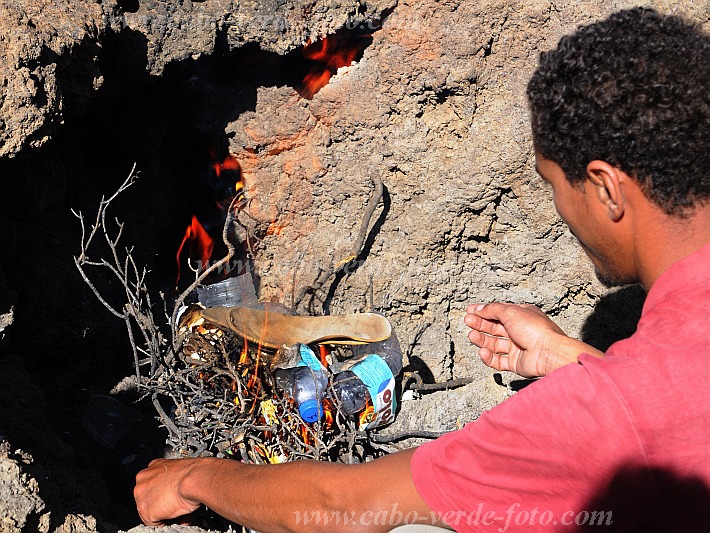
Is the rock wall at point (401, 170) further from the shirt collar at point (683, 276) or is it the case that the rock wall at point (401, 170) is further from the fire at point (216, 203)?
the shirt collar at point (683, 276)

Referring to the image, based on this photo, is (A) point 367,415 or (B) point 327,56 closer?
(A) point 367,415

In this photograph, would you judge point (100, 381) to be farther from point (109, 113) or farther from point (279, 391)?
point (109, 113)

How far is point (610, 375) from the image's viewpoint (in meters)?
1.21

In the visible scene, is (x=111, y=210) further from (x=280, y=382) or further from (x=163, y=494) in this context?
(x=163, y=494)

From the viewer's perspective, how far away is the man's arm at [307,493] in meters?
1.48

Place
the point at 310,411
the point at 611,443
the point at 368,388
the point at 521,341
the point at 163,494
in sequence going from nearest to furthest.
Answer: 1. the point at 611,443
2. the point at 163,494
3. the point at 521,341
4. the point at 310,411
5. the point at 368,388

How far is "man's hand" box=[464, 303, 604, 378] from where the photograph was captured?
213 centimetres

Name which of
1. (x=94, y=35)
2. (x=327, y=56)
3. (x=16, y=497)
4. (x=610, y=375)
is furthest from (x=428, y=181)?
(x=16, y=497)

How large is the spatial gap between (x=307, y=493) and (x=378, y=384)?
130cm

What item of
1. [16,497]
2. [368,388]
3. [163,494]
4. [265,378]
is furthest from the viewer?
[265,378]

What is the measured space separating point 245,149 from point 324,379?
4.27 ft

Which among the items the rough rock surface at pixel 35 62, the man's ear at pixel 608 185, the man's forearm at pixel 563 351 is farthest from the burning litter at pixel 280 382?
the man's ear at pixel 608 185

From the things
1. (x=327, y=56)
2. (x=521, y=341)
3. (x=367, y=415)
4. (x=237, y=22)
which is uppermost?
(x=237, y=22)

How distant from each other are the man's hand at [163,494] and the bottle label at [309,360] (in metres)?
0.84
